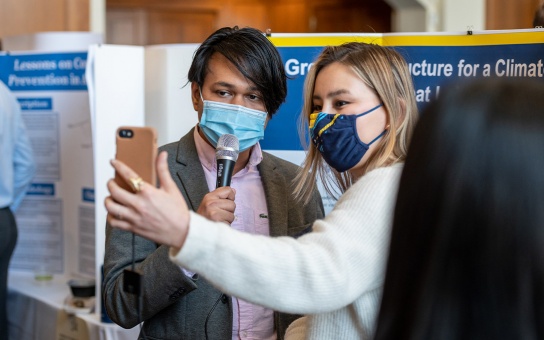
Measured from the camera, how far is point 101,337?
3279 millimetres

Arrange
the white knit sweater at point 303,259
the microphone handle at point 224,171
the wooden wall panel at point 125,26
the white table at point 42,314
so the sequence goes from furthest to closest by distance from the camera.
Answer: the wooden wall panel at point 125,26
the white table at point 42,314
the microphone handle at point 224,171
the white knit sweater at point 303,259

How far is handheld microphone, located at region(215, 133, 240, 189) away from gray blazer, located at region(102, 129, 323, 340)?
0.51ft

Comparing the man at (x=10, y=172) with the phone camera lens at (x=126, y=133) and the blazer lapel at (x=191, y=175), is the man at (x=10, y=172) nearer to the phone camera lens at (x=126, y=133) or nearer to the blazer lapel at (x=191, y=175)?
the blazer lapel at (x=191, y=175)

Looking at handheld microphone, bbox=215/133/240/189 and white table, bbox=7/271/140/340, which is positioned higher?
handheld microphone, bbox=215/133/240/189

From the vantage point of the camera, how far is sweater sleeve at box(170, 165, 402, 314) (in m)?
1.15

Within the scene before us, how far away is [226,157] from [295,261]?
69cm

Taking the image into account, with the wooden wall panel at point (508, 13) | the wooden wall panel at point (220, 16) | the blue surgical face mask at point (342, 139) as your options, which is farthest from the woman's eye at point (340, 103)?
the wooden wall panel at point (220, 16)

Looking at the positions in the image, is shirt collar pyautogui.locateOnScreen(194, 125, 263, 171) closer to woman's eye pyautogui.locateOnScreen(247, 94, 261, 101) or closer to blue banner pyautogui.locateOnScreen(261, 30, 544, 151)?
woman's eye pyautogui.locateOnScreen(247, 94, 261, 101)

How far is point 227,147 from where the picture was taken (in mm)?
1852

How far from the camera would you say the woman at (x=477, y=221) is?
765 mm

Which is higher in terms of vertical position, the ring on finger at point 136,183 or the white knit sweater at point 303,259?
the ring on finger at point 136,183

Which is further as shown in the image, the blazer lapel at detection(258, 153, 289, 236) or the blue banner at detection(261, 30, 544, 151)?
the blue banner at detection(261, 30, 544, 151)

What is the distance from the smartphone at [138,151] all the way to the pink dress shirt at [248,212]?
68 cm

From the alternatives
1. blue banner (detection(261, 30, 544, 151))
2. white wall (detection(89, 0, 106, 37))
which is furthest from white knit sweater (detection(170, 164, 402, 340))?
white wall (detection(89, 0, 106, 37))
